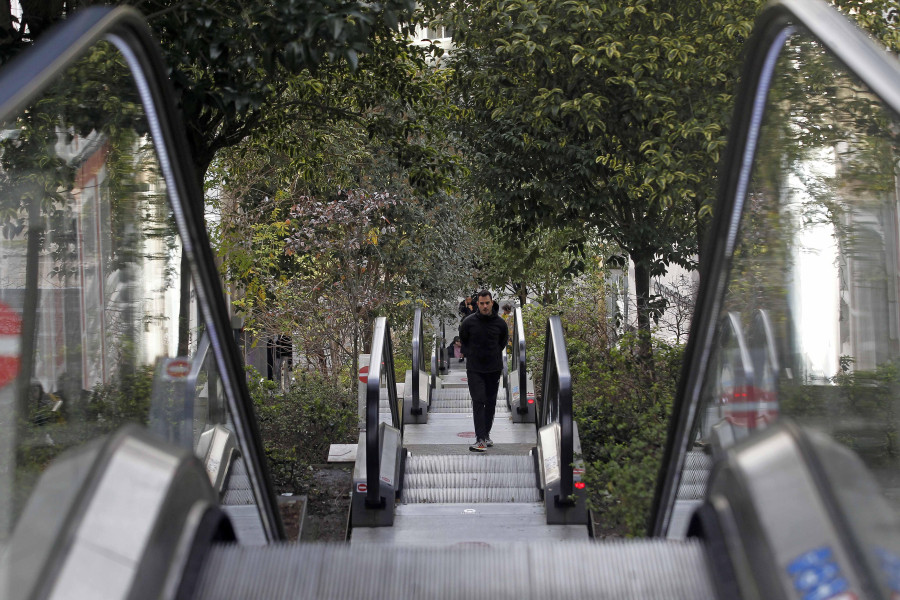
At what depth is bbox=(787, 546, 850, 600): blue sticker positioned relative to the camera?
1.74 meters

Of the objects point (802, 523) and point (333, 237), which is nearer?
point (802, 523)

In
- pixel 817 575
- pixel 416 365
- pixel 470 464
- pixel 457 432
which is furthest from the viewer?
→ pixel 416 365

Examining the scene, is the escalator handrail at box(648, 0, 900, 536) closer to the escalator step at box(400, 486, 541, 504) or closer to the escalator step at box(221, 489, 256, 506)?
the escalator step at box(221, 489, 256, 506)

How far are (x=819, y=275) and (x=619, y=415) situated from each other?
609 cm

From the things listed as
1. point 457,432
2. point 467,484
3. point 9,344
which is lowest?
point 467,484

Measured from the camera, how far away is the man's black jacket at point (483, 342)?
8.48 m

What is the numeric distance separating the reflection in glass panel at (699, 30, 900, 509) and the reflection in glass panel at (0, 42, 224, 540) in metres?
1.63

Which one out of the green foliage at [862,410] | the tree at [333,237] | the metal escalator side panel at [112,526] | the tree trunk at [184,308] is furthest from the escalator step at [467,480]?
the green foliage at [862,410]

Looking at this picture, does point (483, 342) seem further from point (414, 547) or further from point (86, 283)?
point (86, 283)

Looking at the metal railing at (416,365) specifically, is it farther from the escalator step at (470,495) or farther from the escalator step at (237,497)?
the escalator step at (237,497)

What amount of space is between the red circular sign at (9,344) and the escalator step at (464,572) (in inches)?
26.9

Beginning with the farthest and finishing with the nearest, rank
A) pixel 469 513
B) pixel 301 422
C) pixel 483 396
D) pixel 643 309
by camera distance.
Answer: pixel 643 309 → pixel 301 422 → pixel 483 396 → pixel 469 513

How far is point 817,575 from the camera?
179 cm

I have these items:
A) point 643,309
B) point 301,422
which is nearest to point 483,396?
point 301,422
